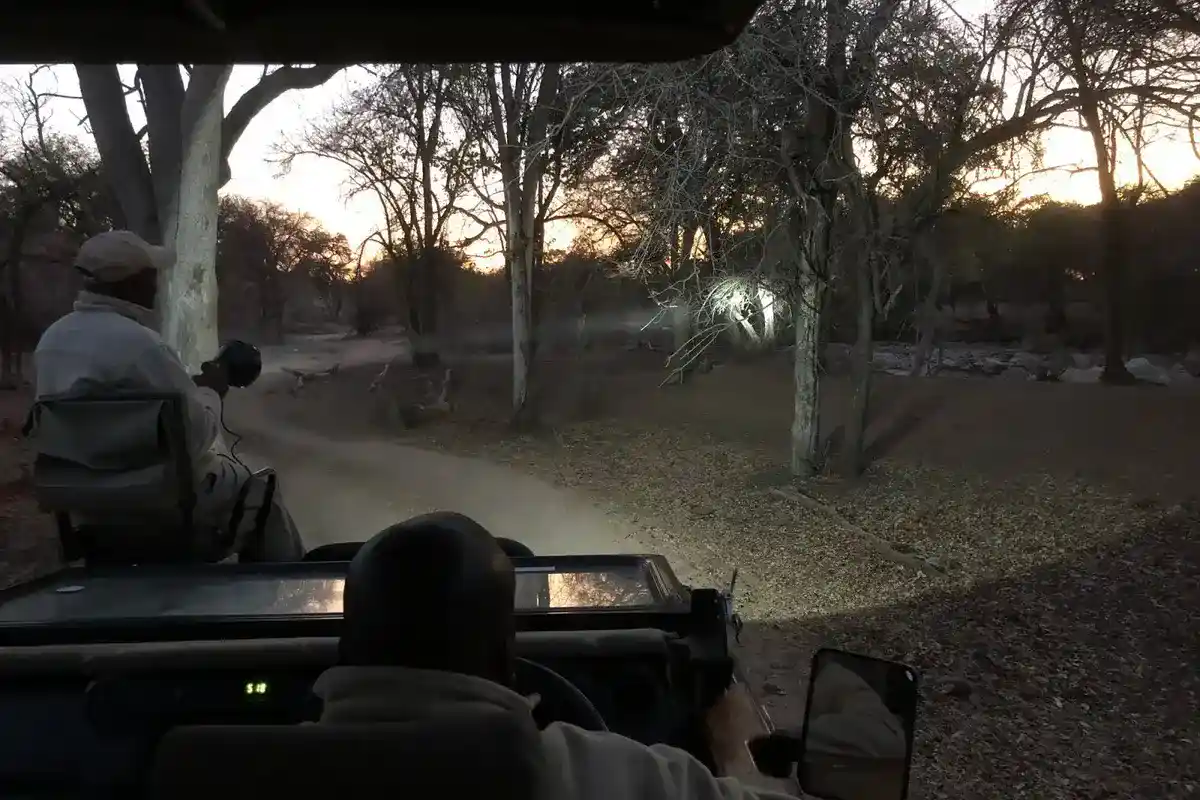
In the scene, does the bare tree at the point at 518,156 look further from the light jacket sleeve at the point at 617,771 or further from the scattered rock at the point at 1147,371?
the light jacket sleeve at the point at 617,771

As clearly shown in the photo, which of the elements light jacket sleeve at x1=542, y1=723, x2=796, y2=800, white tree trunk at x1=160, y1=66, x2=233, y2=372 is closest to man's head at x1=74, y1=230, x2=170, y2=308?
light jacket sleeve at x1=542, y1=723, x2=796, y2=800

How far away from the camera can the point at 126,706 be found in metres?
1.46

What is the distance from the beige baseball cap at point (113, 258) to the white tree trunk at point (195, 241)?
5.18m

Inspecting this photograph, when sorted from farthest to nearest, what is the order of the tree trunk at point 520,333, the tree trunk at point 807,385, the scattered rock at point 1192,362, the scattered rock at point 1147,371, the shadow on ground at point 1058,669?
the tree trunk at point 520,333 < the tree trunk at point 807,385 < the scattered rock at point 1147,371 < the scattered rock at point 1192,362 < the shadow on ground at point 1058,669

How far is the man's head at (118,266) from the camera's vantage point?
9.92ft

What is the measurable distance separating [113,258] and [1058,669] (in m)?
4.28

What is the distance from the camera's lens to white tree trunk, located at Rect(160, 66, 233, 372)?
802cm

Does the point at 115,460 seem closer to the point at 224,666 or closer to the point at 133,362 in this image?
the point at 133,362

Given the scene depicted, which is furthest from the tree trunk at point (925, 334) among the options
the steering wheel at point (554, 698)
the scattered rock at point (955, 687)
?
the steering wheel at point (554, 698)

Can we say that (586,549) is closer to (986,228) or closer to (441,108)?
(986,228)

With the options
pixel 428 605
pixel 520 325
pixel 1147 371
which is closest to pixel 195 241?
pixel 520 325

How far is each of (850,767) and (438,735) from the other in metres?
0.66

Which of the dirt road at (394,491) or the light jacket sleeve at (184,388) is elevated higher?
the light jacket sleeve at (184,388)

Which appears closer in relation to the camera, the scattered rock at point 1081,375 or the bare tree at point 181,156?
the bare tree at point 181,156
